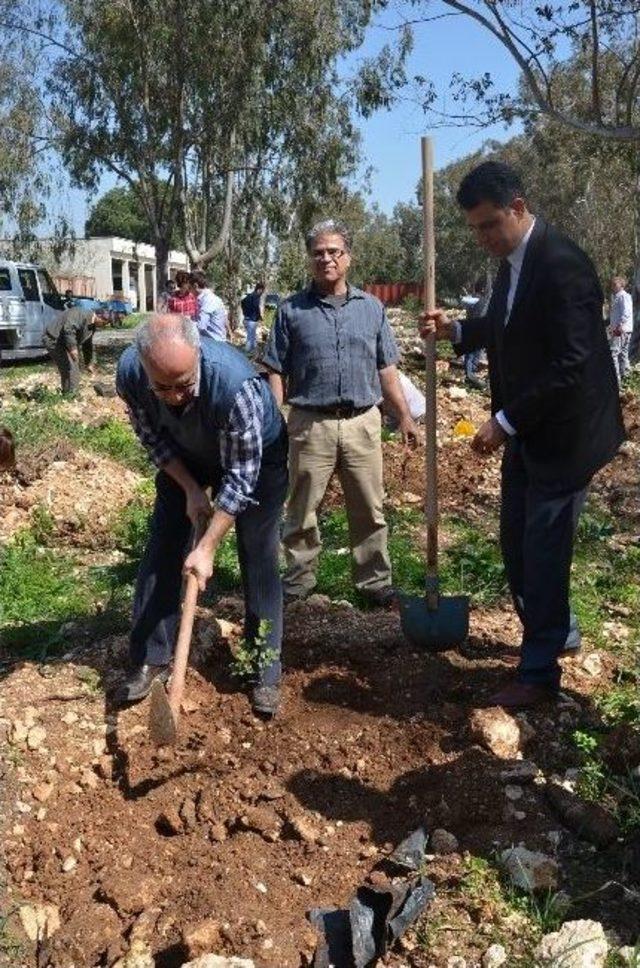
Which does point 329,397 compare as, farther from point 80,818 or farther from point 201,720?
point 80,818

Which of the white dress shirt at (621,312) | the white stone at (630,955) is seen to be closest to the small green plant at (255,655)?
the white stone at (630,955)

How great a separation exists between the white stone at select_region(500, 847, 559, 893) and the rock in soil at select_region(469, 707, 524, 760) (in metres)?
0.51

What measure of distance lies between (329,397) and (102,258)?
173 feet

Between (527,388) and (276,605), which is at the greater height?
(527,388)

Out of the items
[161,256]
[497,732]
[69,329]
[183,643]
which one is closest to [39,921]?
[183,643]

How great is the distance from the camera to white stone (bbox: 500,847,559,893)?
8.81ft

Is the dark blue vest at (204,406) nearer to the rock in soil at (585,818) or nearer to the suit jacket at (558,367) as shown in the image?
the suit jacket at (558,367)

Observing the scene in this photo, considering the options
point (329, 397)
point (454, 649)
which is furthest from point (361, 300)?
point (454, 649)

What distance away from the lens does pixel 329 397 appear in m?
4.52

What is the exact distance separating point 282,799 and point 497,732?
2.49ft

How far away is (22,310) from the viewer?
A: 58.5 feet

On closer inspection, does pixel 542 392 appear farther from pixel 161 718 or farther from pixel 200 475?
pixel 161 718

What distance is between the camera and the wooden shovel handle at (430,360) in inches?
154

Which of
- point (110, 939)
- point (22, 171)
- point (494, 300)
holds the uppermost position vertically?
point (22, 171)
